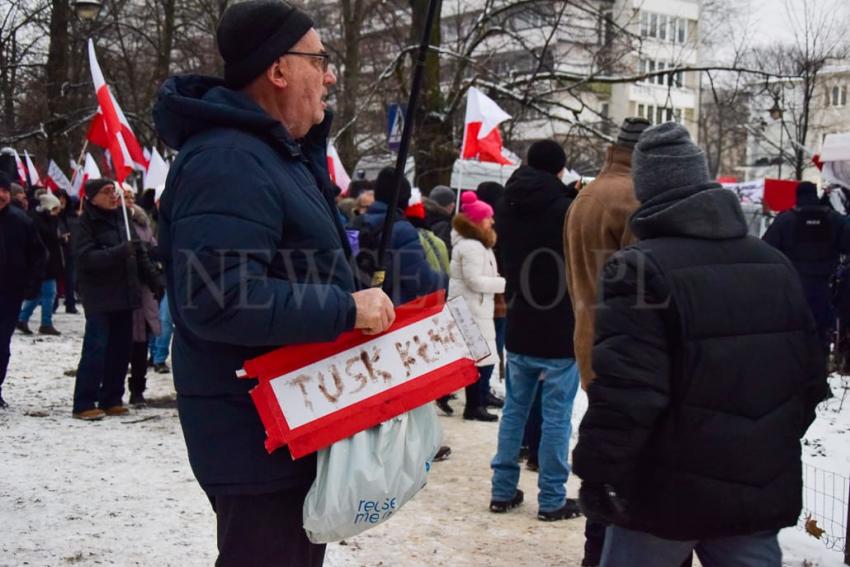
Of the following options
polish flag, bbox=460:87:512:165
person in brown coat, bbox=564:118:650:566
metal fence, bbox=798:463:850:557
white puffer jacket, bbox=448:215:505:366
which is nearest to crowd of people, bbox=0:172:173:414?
white puffer jacket, bbox=448:215:505:366

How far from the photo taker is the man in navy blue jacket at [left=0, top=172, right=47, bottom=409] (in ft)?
28.7

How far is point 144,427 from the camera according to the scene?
8102 millimetres

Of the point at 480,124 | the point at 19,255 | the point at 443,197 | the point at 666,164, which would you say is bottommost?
the point at 19,255

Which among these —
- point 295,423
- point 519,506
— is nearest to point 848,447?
point 519,506

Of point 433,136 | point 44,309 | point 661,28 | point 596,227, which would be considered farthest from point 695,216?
point 661,28

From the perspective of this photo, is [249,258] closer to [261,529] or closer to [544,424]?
[261,529]

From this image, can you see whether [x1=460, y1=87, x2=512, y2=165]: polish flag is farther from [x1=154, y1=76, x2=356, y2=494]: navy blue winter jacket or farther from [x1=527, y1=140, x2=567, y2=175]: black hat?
[x1=154, y1=76, x2=356, y2=494]: navy blue winter jacket

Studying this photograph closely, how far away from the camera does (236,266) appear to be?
2.49 meters

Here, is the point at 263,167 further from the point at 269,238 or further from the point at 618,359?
the point at 618,359

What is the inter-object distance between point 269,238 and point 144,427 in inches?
236

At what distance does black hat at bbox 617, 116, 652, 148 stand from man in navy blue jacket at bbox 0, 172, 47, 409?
242 inches

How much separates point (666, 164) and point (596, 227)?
1.39 meters

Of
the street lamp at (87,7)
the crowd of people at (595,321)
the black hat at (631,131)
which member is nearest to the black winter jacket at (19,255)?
the black hat at (631,131)

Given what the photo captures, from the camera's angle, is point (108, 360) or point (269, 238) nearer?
point (269, 238)
